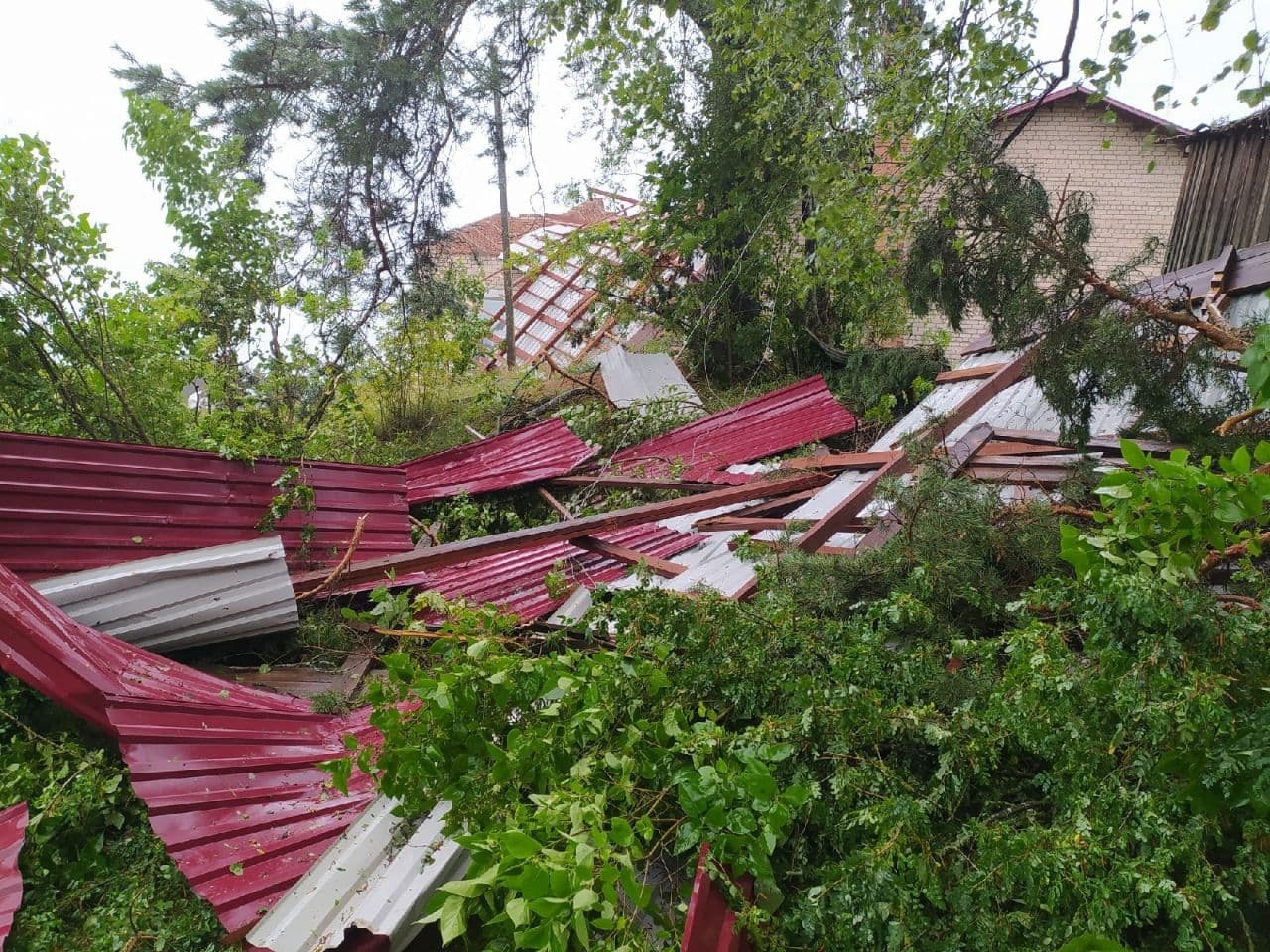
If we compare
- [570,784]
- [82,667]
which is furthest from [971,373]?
[82,667]

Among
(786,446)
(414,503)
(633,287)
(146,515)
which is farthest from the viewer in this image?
(633,287)

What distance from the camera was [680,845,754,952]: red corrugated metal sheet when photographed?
198 cm

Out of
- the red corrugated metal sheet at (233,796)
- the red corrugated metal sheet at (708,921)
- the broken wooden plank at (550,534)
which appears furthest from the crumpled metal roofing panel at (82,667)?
the red corrugated metal sheet at (708,921)

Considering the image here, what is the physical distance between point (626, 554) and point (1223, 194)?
274 inches

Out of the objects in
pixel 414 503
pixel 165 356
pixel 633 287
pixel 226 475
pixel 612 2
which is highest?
pixel 612 2

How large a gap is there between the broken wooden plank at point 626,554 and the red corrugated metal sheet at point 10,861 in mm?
3209

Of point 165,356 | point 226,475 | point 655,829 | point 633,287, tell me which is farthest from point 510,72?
point 655,829

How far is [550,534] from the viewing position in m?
4.98

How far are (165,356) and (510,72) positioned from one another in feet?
17.1

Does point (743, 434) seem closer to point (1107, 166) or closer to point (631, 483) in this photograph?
point (631, 483)

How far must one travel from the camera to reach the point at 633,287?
1127cm

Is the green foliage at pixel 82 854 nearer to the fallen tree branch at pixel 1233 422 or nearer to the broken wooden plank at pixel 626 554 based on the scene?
the broken wooden plank at pixel 626 554

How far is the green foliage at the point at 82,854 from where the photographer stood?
123 inches

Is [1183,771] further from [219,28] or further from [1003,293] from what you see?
[219,28]
